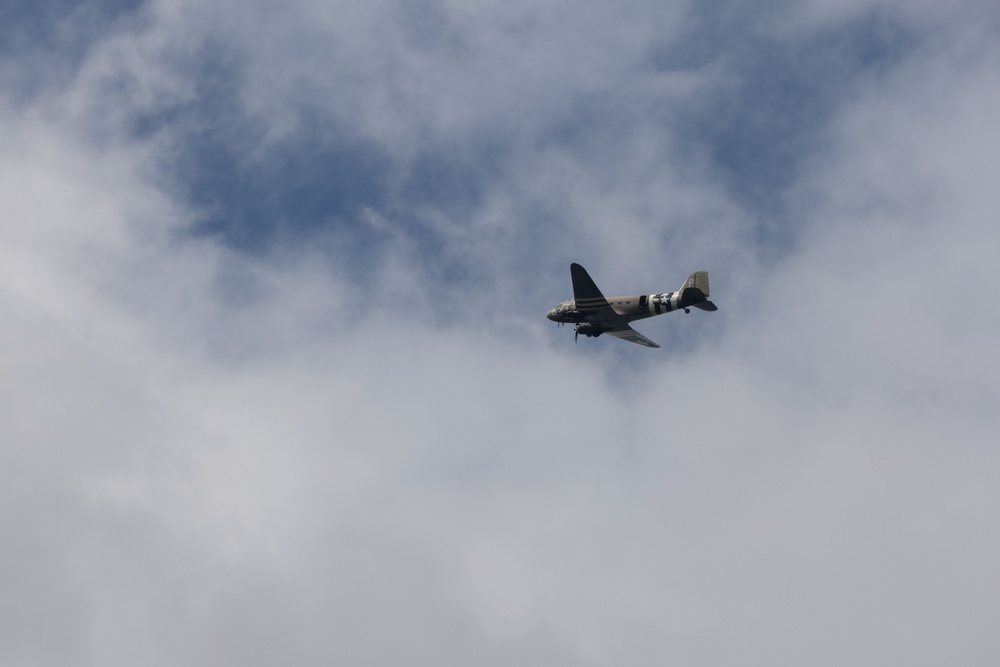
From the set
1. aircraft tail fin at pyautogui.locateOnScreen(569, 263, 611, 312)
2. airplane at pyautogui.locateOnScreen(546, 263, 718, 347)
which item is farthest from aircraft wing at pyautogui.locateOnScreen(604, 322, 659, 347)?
aircraft tail fin at pyautogui.locateOnScreen(569, 263, 611, 312)

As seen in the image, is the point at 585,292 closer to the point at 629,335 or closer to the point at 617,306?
the point at 617,306

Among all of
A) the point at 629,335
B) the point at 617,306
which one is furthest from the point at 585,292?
the point at 629,335

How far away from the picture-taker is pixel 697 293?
17875 centimetres

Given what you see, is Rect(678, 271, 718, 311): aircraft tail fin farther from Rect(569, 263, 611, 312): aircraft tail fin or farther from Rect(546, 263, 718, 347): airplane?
Rect(569, 263, 611, 312): aircraft tail fin

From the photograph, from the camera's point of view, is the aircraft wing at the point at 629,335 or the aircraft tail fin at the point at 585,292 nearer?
the aircraft tail fin at the point at 585,292

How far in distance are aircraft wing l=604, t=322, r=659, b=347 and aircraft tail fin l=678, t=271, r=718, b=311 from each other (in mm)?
9823

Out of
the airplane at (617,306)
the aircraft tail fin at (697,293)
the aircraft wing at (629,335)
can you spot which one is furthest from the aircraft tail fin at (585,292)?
the aircraft tail fin at (697,293)

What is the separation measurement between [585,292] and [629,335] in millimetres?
11247

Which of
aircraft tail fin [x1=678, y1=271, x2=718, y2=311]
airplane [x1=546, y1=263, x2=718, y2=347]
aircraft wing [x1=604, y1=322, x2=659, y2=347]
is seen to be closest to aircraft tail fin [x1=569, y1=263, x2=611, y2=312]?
airplane [x1=546, y1=263, x2=718, y2=347]

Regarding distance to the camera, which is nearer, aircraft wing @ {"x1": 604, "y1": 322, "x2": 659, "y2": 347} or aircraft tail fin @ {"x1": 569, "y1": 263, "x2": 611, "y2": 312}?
aircraft tail fin @ {"x1": 569, "y1": 263, "x2": 611, "y2": 312}

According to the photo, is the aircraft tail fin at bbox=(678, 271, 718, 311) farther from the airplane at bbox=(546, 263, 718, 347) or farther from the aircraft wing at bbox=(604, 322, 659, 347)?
the aircraft wing at bbox=(604, 322, 659, 347)

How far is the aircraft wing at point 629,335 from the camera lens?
7426 inches

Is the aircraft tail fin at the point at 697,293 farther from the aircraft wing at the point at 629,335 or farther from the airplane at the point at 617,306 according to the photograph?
the aircraft wing at the point at 629,335

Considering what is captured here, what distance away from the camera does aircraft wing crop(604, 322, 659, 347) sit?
188625 mm
